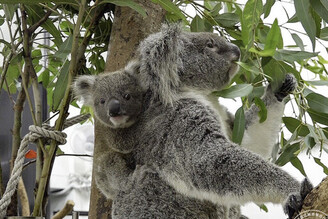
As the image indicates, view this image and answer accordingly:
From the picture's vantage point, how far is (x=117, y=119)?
2.03m

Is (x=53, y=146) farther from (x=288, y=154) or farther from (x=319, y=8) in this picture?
(x=319, y=8)

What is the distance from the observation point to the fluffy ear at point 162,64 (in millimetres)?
2068

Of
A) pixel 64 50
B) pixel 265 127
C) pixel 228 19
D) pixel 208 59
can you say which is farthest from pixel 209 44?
pixel 64 50

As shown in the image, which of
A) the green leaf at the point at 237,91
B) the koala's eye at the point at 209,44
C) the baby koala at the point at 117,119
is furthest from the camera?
the koala's eye at the point at 209,44

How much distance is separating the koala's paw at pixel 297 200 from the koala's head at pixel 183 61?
0.67m

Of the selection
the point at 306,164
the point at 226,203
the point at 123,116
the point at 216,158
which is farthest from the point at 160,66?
the point at 306,164

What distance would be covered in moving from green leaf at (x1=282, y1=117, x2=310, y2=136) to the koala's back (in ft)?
1.69

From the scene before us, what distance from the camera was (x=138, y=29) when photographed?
7.63 ft

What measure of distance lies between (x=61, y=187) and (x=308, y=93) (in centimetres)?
242

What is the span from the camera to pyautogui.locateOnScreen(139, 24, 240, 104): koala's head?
2090 millimetres

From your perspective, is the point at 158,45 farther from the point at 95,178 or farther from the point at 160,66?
the point at 95,178

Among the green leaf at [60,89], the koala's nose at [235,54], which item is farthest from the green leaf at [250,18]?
the green leaf at [60,89]

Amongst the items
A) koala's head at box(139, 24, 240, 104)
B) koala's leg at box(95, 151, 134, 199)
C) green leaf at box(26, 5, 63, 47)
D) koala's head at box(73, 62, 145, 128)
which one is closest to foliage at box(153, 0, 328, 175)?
koala's head at box(139, 24, 240, 104)

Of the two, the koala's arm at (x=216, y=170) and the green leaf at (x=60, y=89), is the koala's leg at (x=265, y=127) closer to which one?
the koala's arm at (x=216, y=170)
